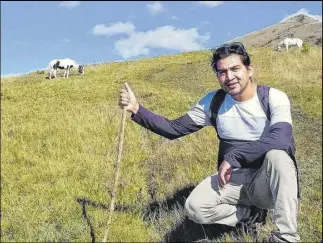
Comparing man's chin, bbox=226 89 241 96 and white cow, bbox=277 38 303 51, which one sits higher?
white cow, bbox=277 38 303 51

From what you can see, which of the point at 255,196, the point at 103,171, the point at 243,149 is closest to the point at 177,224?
the point at 255,196

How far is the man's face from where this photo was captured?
4914 millimetres

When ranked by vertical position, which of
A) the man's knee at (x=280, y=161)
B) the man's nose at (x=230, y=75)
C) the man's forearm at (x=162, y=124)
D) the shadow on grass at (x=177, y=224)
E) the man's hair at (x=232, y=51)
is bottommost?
the shadow on grass at (x=177, y=224)

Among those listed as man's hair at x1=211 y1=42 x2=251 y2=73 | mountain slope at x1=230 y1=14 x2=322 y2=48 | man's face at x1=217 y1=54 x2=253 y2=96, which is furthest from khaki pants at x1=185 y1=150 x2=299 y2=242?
mountain slope at x1=230 y1=14 x2=322 y2=48

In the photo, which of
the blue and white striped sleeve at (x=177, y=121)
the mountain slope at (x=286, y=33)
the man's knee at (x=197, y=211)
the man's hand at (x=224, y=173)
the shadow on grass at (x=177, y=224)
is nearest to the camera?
the man's hand at (x=224, y=173)

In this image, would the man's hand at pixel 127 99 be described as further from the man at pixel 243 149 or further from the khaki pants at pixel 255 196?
the khaki pants at pixel 255 196

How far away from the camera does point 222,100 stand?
5.21 meters

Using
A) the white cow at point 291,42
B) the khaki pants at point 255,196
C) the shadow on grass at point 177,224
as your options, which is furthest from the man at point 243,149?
the white cow at point 291,42

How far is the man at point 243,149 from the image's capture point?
15.1 feet

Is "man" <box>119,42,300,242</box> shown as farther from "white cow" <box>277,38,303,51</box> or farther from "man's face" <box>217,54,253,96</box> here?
"white cow" <box>277,38,303,51</box>

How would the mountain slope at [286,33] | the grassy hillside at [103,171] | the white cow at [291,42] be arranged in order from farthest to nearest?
1. the white cow at [291,42]
2. the mountain slope at [286,33]
3. the grassy hillside at [103,171]

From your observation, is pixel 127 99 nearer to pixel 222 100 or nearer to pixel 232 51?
pixel 222 100

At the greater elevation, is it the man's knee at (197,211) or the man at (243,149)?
the man at (243,149)

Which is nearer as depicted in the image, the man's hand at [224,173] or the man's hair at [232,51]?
the man's hand at [224,173]
